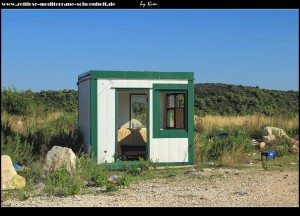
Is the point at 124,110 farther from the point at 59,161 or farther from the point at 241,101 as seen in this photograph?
the point at 241,101

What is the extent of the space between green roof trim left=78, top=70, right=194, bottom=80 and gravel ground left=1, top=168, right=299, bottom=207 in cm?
322

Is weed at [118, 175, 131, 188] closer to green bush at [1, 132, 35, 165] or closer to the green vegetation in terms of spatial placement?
the green vegetation

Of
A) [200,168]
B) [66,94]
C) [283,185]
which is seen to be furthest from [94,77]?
[66,94]

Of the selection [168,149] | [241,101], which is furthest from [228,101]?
[168,149]

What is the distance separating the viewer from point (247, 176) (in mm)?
11320

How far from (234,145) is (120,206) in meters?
7.87

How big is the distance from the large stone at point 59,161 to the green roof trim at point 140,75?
9.32 ft

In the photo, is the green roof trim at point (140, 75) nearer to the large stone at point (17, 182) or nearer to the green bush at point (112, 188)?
the large stone at point (17, 182)

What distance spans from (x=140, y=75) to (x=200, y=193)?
513cm

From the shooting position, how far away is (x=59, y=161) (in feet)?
35.8

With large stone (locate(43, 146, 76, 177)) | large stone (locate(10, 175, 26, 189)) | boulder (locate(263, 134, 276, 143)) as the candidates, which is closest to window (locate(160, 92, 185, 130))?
boulder (locate(263, 134, 276, 143))

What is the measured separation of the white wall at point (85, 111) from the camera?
1365 centimetres

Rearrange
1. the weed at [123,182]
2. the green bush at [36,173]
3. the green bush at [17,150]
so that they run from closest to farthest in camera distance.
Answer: the weed at [123,182] → the green bush at [36,173] → the green bush at [17,150]

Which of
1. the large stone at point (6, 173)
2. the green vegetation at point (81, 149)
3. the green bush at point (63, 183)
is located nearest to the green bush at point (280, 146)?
the green vegetation at point (81, 149)
